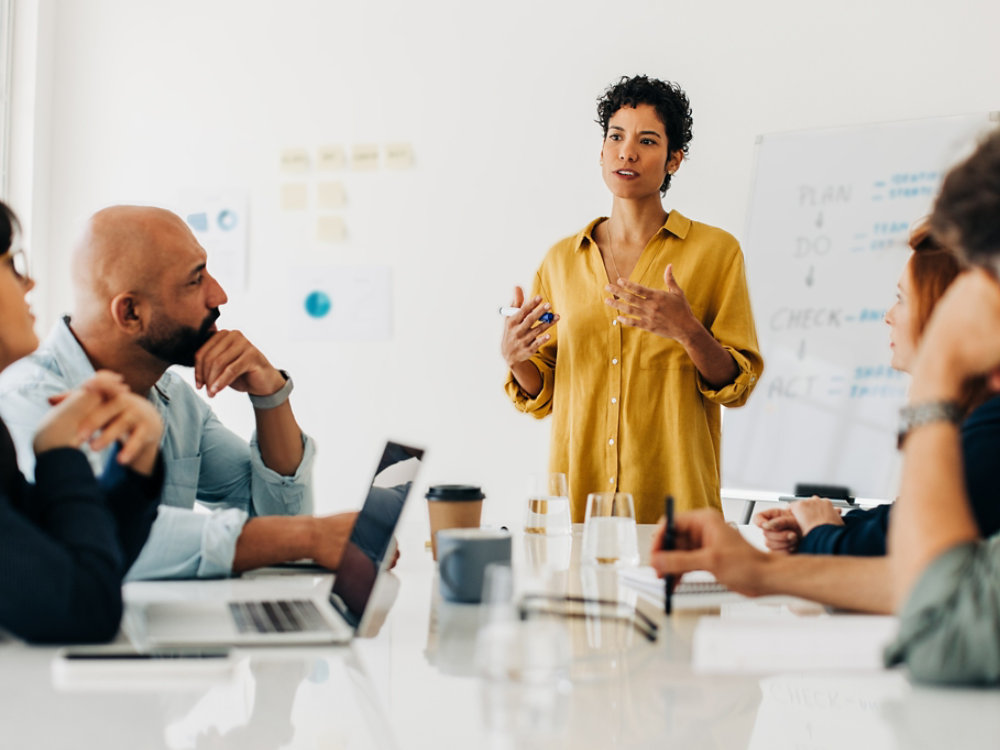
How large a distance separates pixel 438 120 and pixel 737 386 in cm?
185

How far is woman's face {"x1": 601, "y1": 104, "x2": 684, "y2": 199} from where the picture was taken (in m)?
2.21

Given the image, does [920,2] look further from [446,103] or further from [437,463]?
[437,463]

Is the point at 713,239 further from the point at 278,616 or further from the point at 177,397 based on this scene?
the point at 278,616

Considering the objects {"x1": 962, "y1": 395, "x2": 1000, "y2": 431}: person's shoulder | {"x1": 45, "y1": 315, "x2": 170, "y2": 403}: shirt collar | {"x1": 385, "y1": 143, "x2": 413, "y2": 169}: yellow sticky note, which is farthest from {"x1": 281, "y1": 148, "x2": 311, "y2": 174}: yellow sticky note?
{"x1": 962, "y1": 395, "x2": 1000, "y2": 431}: person's shoulder

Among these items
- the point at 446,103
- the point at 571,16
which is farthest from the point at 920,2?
the point at 446,103

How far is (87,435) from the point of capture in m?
1.02

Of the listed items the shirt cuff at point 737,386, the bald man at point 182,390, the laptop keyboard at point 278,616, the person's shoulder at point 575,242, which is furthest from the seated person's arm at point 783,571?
the person's shoulder at point 575,242

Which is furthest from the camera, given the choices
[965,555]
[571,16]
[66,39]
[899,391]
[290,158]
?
[66,39]

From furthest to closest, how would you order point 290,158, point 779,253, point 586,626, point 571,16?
point 290,158 < point 571,16 < point 779,253 < point 586,626

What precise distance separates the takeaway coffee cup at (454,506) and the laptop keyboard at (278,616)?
14.1 inches

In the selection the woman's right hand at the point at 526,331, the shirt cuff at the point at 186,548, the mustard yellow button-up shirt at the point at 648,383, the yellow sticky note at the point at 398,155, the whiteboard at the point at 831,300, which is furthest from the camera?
the yellow sticky note at the point at 398,155

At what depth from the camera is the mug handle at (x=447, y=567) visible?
1.14 metres

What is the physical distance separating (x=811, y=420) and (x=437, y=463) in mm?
1352

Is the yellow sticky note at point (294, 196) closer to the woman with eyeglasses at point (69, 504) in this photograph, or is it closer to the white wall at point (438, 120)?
the white wall at point (438, 120)
